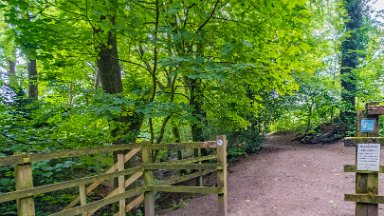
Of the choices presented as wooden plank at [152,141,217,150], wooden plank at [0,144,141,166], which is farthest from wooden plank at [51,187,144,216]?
wooden plank at [152,141,217,150]

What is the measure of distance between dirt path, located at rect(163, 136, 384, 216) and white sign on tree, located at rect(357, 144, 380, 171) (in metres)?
1.31

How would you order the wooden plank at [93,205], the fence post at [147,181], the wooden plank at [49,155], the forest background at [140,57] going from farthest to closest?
the fence post at [147,181] < the forest background at [140,57] < the wooden plank at [93,205] < the wooden plank at [49,155]

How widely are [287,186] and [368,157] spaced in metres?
2.84

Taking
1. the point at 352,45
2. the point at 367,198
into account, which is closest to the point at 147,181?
the point at 367,198

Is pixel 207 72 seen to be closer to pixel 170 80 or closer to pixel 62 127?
pixel 170 80

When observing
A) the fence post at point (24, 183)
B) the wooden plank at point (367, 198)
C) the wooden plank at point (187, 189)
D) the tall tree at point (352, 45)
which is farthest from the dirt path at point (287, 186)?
the tall tree at point (352, 45)

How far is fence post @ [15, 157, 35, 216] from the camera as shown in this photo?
10.5 ft

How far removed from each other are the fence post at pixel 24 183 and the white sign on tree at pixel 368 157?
4.01 metres

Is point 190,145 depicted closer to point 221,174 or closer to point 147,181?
point 221,174

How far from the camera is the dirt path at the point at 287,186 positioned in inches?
207

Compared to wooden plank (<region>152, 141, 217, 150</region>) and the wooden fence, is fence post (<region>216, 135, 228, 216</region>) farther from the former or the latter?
wooden plank (<region>152, 141, 217, 150</region>)

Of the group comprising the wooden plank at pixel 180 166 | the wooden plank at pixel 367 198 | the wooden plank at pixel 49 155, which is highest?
the wooden plank at pixel 49 155

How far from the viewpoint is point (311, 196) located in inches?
230

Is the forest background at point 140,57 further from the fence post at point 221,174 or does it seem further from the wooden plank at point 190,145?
the fence post at point 221,174
